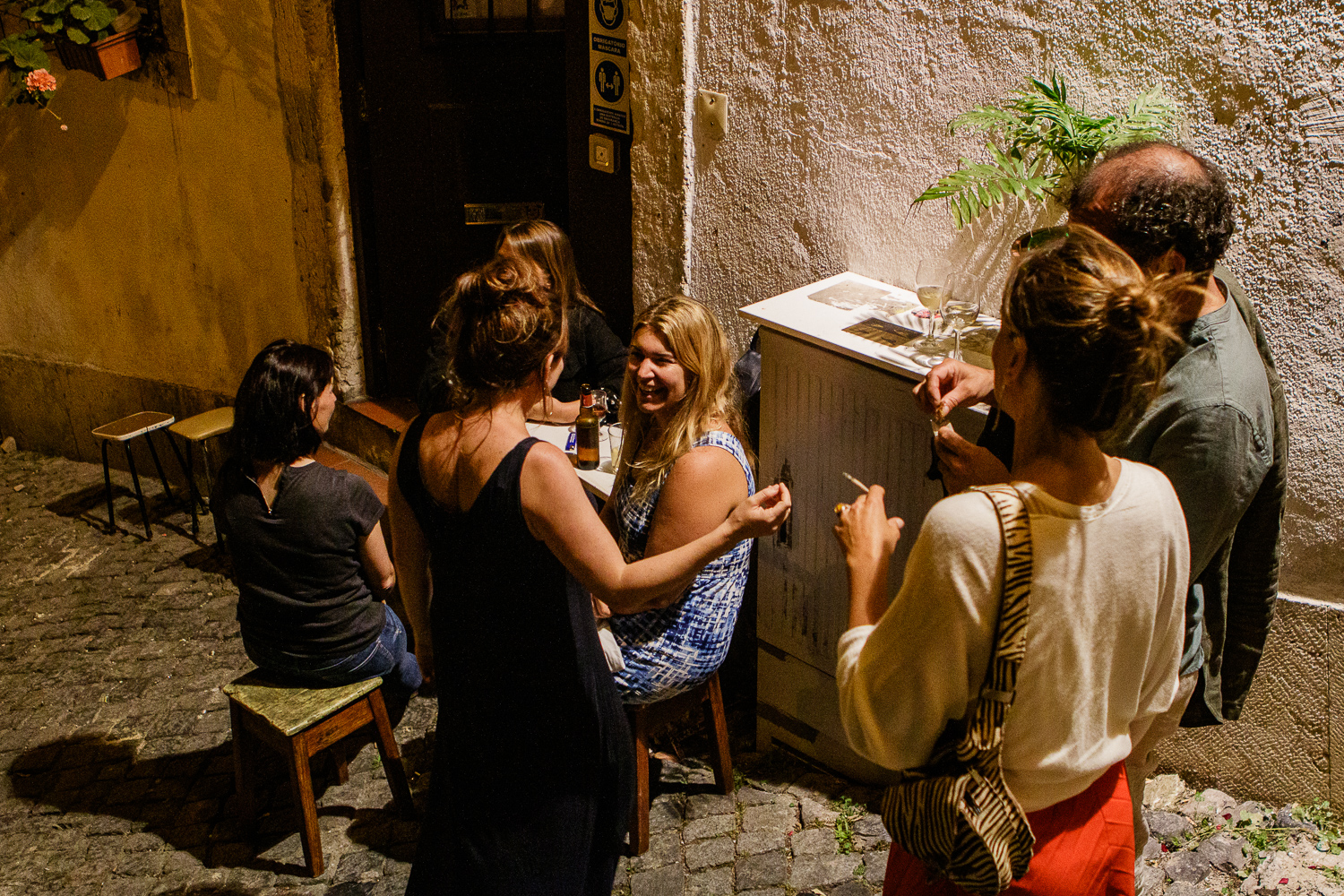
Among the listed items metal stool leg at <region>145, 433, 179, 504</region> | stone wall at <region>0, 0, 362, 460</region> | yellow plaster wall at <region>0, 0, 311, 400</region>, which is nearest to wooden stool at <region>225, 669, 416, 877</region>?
stone wall at <region>0, 0, 362, 460</region>

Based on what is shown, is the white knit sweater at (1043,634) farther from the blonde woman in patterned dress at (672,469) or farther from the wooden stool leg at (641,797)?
the wooden stool leg at (641,797)

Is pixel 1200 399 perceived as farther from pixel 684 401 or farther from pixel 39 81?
pixel 39 81

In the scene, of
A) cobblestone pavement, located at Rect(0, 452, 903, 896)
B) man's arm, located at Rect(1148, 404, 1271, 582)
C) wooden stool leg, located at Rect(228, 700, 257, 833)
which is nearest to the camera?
man's arm, located at Rect(1148, 404, 1271, 582)

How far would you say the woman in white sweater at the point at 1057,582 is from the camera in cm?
154

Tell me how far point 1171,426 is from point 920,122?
1608 millimetres

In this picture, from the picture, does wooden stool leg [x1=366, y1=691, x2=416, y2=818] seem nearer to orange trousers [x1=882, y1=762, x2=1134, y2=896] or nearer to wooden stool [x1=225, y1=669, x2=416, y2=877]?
wooden stool [x1=225, y1=669, x2=416, y2=877]

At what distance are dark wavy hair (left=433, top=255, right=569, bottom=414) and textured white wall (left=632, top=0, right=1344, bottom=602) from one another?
1592 millimetres

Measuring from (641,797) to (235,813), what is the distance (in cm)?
144

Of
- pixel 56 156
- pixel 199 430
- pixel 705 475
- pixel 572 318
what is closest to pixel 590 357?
pixel 572 318

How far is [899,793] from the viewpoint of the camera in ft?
Answer: 5.94

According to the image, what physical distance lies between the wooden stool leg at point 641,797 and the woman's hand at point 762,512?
3.26ft

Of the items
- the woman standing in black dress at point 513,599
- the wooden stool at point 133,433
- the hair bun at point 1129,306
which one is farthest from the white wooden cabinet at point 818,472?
the wooden stool at point 133,433

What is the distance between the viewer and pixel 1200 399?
210 centimetres

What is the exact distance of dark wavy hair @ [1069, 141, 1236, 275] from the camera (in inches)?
83.2
